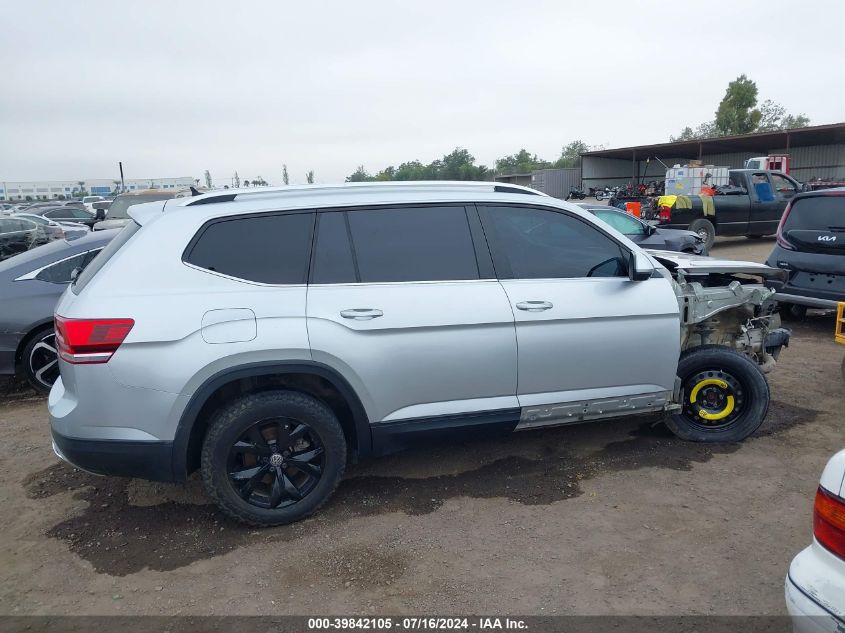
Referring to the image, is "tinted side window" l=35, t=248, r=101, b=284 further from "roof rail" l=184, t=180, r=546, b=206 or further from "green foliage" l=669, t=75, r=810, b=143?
"green foliage" l=669, t=75, r=810, b=143

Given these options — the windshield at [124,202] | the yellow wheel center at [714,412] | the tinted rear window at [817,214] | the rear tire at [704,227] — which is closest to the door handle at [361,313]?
the yellow wheel center at [714,412]

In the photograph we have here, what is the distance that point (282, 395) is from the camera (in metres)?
3.33

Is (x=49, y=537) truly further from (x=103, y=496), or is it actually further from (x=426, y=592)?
(x=426, y=592)

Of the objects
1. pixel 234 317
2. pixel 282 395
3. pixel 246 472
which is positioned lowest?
pixel 246 472

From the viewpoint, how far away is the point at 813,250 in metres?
6.80

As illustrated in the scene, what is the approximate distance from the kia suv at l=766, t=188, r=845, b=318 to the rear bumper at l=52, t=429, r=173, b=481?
20.5 feet

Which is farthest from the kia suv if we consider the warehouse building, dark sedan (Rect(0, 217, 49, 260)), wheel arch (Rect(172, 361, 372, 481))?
the warehouse building

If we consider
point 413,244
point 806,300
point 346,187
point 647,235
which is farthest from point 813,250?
point 346,187

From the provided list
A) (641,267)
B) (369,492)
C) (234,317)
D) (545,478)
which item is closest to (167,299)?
(234,317)

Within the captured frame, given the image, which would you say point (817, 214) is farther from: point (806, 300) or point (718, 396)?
point (718, 396)

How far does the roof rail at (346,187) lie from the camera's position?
3.51 metres

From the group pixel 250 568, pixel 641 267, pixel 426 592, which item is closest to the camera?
pixel 426 592

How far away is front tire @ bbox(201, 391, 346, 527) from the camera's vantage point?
324cm

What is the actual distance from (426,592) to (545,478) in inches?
53.5
